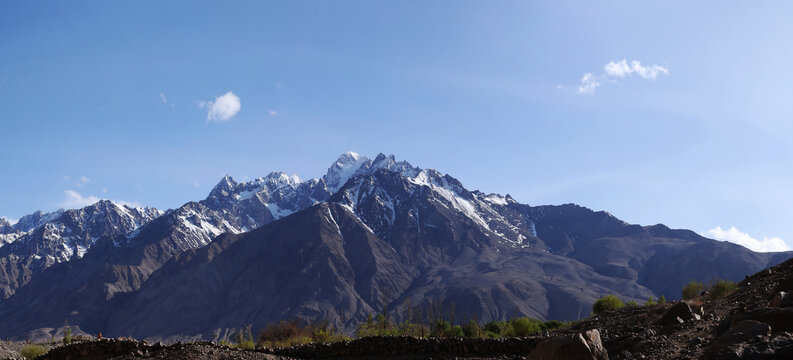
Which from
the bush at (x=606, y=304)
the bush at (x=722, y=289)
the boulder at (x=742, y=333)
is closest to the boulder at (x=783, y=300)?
the boulder at (x=742, y=333)

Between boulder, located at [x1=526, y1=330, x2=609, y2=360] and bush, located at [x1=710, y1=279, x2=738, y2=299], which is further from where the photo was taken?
bush, located at [x1=710, y1=279, x2=738, y2=299]

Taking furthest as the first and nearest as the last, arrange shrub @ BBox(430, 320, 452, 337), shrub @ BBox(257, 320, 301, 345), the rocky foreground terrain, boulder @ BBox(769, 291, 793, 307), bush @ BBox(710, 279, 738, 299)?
shrub @ BBox(257, 320, 301, 345)
shrub @ BBox(430, 320, 452, 337)
bush @ BBox(710, 279, 738, 299)
boulder @ BBox(769, 291, 793, 307)
the rocky foreground terrain

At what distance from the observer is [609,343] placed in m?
21.1

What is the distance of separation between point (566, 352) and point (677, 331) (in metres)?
6.75

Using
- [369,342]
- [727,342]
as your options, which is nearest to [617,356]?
[727,342]

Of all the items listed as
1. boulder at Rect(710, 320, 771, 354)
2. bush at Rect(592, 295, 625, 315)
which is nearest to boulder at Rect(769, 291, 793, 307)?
boulder at Rect(710, 320, 771, 354)

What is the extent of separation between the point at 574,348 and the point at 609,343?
5860 millimetres

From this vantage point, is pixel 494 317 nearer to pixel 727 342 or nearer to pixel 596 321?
pixel 596 321

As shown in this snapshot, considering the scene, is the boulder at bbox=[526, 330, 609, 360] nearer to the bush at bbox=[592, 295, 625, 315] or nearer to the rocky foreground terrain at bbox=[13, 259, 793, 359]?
the rocky foreground terrain at bbox=[13, 259, 793, 359]

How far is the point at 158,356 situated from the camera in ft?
70.8

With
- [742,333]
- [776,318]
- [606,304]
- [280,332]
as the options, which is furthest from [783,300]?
[280,332]

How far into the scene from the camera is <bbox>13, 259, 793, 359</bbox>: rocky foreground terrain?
1598 centimetres

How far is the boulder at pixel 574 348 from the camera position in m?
16.0

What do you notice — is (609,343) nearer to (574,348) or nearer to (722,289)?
(574,348)
